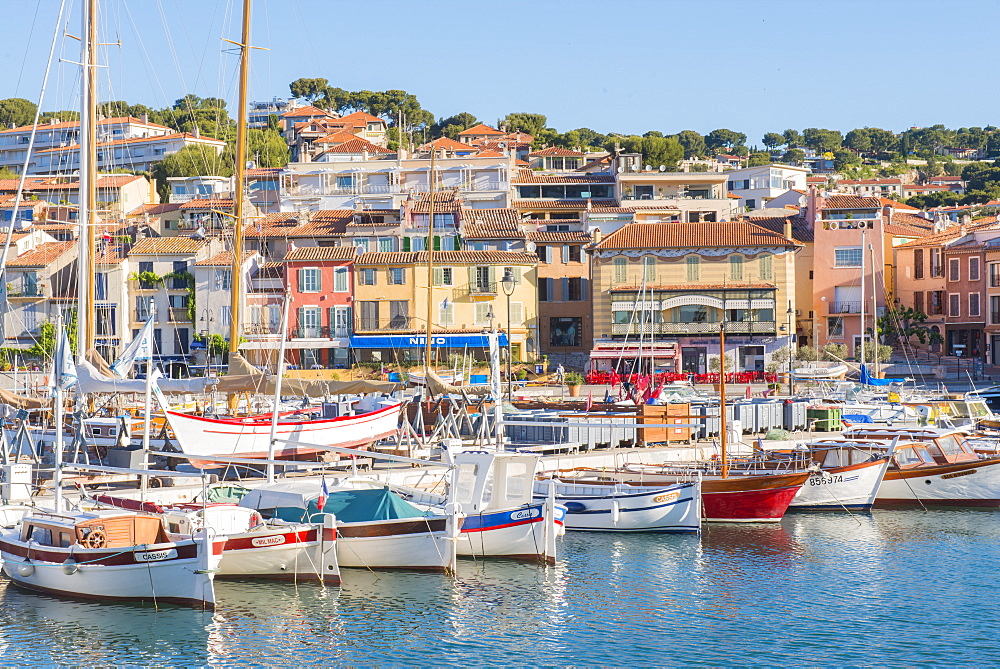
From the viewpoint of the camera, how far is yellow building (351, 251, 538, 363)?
71.6 meters

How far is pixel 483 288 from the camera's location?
238 ft

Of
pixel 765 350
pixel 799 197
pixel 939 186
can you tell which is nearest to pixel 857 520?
pixel 765 350

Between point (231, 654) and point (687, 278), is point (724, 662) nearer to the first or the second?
point (231, 654)

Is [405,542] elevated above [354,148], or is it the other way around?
[354,148]

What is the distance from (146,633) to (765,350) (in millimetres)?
52784

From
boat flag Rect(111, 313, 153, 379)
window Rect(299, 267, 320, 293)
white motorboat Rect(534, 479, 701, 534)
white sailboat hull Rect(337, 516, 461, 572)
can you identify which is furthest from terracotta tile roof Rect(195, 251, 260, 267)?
white sailboat hull Rect(337, 516, 461, 572)

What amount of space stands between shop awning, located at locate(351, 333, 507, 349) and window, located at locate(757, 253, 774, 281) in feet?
53.5

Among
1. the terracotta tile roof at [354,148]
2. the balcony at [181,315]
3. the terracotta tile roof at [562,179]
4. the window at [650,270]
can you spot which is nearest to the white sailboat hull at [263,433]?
the window at [650,270]

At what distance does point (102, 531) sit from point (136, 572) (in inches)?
45.5

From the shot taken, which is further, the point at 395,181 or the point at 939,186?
the point at 939,186

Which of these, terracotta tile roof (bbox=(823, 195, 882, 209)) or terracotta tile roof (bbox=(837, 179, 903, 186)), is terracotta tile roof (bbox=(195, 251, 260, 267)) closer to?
terracotta tile roof (bbox=(823, 195, 882, 209))

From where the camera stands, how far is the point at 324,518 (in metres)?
26.5

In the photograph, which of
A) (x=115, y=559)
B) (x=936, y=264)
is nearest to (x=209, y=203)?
(x=936, y=264)

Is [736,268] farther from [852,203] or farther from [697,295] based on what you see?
[852,203]
